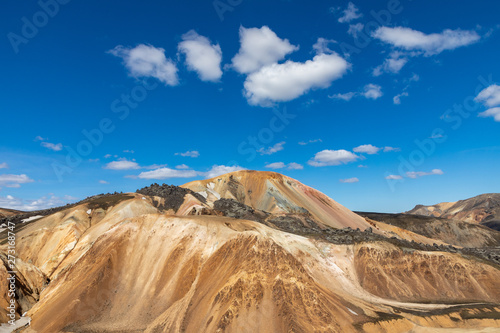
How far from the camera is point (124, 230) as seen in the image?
4047cm

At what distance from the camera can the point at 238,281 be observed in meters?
28.1

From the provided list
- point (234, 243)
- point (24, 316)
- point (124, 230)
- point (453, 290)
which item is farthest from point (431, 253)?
point (24, 316)

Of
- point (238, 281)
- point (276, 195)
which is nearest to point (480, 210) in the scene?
point (276, 195)

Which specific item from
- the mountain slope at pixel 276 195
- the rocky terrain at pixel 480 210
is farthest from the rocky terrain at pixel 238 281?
the rocky terrain at pixel 480 210

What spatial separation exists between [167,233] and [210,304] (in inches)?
597

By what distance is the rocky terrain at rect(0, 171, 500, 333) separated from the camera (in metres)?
26.4

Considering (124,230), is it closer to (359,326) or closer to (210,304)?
(210,304)

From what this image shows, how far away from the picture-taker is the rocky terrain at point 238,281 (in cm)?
2639

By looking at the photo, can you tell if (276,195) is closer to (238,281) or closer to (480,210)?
(238,281)

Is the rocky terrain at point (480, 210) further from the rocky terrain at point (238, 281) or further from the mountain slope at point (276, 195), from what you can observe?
the rocky terrain at point (238, 281)

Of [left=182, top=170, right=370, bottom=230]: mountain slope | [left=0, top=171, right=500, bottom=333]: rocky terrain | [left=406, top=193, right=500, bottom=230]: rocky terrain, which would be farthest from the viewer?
[left=406, top=193, right=500, bottom=230]: rocky terrain

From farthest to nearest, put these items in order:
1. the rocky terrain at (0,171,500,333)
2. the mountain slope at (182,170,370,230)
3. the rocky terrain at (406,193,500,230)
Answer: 1. the rocky terrain at (406,193,500,230)
2. the mountain slope at (182,170,370,230)
3. the rocky terrain at (0,171,500,333)

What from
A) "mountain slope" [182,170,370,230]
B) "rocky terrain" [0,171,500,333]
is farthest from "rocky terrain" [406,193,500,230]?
"rocky terrain" [0,171,500,333]

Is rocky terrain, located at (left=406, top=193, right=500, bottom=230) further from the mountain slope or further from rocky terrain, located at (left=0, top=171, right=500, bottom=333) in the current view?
rocky terrain, located at (left=0, top=171, right=500, bottom=333)
